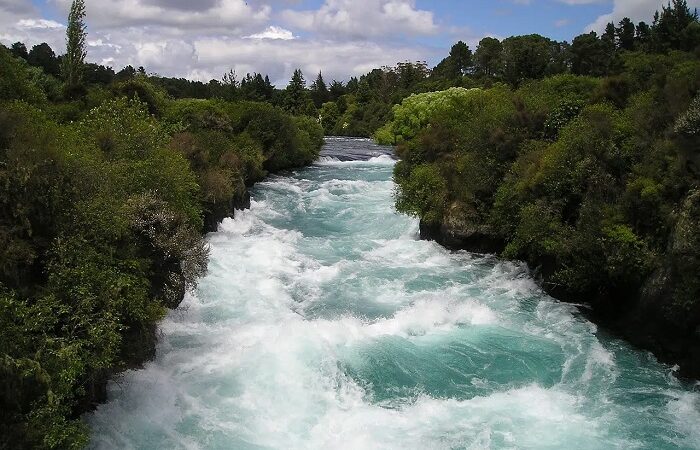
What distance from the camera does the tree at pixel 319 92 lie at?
122375 mm

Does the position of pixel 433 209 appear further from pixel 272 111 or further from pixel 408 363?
pixel 272 111

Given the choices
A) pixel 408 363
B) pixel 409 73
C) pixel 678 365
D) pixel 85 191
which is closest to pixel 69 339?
pixel 85 191

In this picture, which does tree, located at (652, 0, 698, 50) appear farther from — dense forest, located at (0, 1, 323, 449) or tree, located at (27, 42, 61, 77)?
tree, located at (27, 42, 61, 77)

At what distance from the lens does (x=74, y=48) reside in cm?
4294

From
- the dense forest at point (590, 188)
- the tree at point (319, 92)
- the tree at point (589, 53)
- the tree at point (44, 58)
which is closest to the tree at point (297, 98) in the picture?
the tree at point (319, 92)

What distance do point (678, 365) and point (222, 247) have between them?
59.6ft

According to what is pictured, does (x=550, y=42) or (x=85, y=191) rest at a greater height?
(x=550, y=42)

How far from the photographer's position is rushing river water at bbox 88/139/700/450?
12.0 m

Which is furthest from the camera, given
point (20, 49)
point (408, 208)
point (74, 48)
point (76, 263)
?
point (20, 49)

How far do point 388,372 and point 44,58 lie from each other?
90.3m

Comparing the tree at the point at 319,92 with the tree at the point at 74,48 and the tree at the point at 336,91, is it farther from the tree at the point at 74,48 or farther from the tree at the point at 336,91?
the tree at the point at 74,48

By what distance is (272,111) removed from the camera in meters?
48.6

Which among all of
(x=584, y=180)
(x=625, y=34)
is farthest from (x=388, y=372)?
(x=625, y=34)

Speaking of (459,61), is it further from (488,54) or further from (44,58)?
(44,58)
